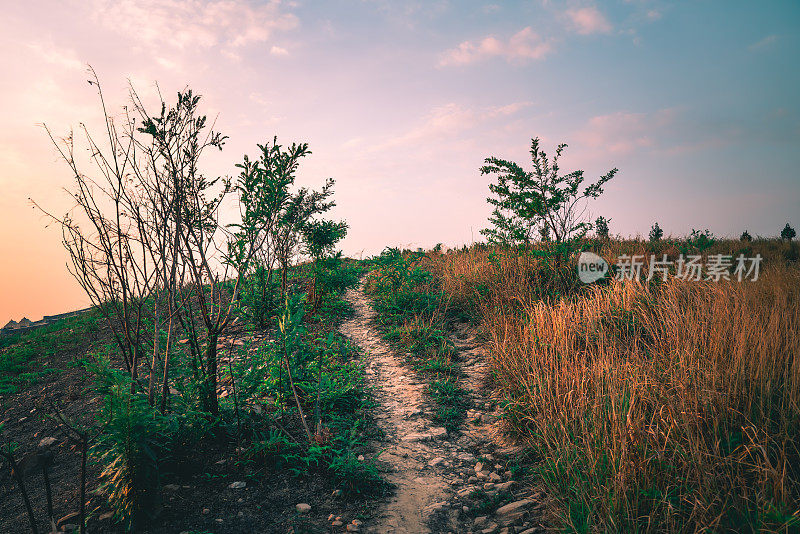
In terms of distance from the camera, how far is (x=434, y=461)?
11.2 ft

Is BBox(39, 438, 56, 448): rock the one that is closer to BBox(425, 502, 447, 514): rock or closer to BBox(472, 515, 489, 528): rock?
BBox(425, 502, 447, 514): rock

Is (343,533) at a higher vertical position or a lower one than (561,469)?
lower

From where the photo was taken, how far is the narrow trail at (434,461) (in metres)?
2.65

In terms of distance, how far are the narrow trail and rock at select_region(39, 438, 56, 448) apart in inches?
126

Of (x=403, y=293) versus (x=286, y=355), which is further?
(x=403, y=293)

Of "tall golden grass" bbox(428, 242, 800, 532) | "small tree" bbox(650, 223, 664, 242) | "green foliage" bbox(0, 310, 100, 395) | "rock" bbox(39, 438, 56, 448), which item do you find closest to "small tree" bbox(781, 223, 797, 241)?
"small tree" bbox(650, 223, 664, 242)

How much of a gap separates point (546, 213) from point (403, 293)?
3.31 metres

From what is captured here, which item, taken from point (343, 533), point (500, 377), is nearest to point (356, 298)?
point (500, 377)

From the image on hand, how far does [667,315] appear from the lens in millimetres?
4500

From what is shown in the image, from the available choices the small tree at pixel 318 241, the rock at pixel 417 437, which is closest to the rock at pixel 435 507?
the rock at pixel 417 437

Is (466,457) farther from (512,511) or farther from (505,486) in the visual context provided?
(512,511)

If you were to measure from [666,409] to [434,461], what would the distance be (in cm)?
189

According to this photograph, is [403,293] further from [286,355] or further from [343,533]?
[343,533]

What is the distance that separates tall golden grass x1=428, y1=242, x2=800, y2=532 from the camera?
222cm
